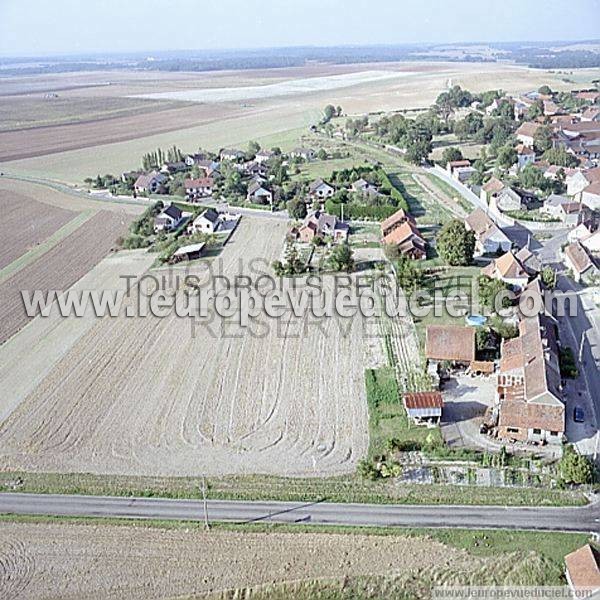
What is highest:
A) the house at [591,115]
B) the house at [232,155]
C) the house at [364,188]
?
the house at [591,115]

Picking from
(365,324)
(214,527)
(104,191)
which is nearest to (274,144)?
(104,191)

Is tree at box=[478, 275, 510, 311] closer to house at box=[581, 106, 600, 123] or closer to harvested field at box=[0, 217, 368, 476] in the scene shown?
harvested field at box=[0, 217, 368, 476]

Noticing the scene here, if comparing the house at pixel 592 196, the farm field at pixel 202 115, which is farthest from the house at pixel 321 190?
the farm field at pixel 202 115

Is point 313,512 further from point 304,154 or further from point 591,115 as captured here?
point 591,115

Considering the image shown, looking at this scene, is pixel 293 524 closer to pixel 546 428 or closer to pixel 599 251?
pixel 546 428

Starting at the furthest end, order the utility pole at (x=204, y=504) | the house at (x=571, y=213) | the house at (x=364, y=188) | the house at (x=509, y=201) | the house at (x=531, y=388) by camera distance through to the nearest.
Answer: the house at (x=364, y=188) < the house at (x=509, y=201) < the house at (x=571, y=213) < the house at (x=531, y=388) < the utility pole at (x=204, y=504)

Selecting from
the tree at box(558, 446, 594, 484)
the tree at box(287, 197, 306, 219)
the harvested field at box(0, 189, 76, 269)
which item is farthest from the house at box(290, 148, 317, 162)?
the tree at box(558, 446, 594, 484)

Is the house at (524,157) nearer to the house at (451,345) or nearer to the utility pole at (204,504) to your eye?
the house at (451,345)

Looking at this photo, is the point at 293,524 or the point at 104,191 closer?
the point at 293,524
